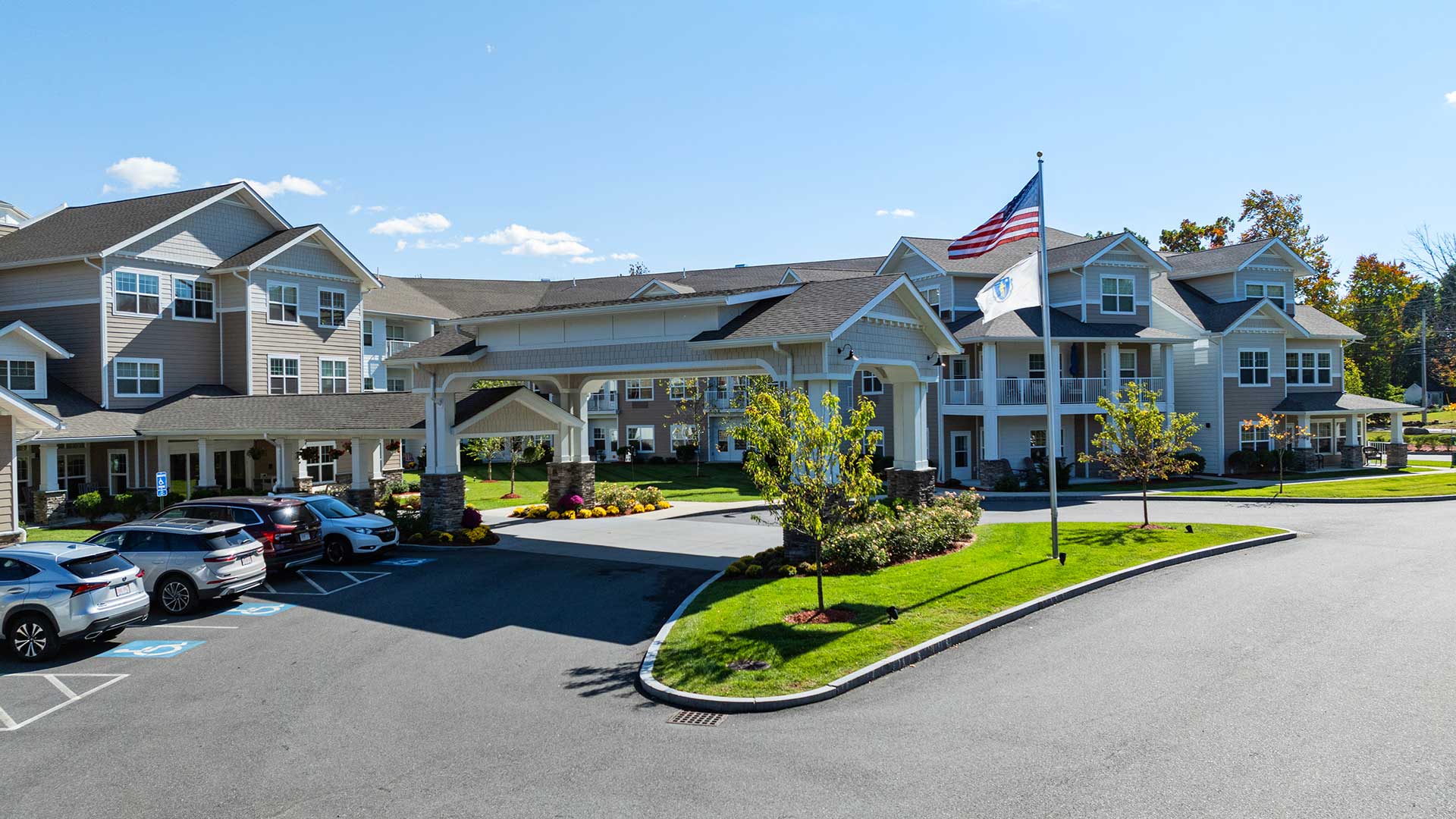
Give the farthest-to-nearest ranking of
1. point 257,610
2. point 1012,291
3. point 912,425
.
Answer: point 912,425 < point 1012,291 < point 257,610

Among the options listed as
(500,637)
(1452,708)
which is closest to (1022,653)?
(1452,708)

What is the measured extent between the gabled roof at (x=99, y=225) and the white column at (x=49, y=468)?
6890 millimetres

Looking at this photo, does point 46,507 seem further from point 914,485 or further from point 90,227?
point 914,485

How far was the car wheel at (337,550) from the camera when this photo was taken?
20.9m

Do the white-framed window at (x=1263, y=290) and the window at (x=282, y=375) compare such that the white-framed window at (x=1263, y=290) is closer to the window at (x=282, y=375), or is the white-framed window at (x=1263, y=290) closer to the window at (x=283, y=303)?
the window at (x=283, y=303)

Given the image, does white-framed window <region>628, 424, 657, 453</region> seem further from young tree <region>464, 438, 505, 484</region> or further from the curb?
the curb

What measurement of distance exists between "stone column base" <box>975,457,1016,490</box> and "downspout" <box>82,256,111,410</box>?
1239 inches

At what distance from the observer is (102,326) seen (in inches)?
1228

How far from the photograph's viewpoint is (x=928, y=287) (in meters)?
40.2

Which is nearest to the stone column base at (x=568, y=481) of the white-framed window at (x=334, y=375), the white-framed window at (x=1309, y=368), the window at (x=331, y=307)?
the white-framed window at (x=334, y=375)

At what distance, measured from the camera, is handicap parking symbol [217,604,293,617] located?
1604 centimetres

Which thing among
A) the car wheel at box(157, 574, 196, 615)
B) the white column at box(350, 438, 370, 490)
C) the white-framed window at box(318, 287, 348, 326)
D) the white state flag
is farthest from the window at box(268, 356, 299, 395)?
the white state flag

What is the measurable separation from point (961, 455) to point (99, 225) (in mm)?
34520

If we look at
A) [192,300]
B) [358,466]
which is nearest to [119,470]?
[192,300]
